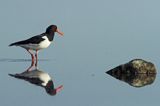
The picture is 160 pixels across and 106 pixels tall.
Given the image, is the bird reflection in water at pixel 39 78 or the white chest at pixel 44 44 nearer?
the bird reflection in water at pixel 39 78

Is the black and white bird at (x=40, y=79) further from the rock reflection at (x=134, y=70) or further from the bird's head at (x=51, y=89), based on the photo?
the rock reflection at (x=134, y=70)

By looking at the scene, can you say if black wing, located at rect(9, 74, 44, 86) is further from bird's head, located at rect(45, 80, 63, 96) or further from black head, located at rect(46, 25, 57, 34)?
black head, located at rect(46, 25, 57, 34)

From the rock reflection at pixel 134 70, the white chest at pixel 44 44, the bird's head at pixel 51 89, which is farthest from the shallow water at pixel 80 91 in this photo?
the white chest at pixel 44 44

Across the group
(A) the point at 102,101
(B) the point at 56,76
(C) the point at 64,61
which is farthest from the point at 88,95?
(C) the point at 64,61

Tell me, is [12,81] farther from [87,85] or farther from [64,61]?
[64,61]

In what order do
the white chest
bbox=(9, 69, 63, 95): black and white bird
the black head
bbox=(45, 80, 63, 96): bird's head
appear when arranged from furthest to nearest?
the black head < the white chest < bbox=(9, 69, 63, 95): black and white bird < bbox=(45, 80, 63, 96): bird's head

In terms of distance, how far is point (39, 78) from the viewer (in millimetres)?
14594

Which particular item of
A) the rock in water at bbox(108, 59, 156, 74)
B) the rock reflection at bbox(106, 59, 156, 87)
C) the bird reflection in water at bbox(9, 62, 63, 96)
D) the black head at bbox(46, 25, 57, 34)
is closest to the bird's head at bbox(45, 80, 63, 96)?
the bird reflection in water at bbox(9, 62, 63, 96)

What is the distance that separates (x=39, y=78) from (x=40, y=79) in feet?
0.47

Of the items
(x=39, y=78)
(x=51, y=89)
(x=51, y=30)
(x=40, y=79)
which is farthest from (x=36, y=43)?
(x=51, y=89)

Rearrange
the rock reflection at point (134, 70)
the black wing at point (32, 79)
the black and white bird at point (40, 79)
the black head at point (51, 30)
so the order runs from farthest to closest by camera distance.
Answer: the black head at point (51, 30) < the rock reflection at point (134, 70) < the black wing at point (32, 79) < the black and white bird at point (40, 79)

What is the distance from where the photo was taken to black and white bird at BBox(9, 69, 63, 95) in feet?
43.7

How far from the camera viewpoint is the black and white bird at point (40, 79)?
13306mm

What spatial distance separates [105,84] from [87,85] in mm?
479
